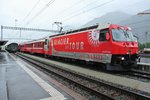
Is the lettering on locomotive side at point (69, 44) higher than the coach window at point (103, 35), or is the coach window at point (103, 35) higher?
the coach window at point (103, 35)

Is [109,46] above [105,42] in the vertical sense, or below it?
below

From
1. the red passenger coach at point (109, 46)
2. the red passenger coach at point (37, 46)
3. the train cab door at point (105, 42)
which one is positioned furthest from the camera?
the red passenger coach at point (37, 46)

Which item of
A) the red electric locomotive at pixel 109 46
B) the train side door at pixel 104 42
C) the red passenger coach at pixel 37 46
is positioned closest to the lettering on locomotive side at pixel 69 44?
the red electric locomotive at pixel 109 46

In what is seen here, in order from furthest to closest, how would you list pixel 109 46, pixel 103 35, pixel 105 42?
pixel 103 35
pixel 105 42
pixel 109 46

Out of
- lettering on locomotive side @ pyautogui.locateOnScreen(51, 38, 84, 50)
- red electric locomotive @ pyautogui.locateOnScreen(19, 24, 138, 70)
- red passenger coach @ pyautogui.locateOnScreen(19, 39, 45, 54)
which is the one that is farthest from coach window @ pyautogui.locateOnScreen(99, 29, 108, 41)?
red passenger coach @ pyautogui.locateOnScreen(19, 39, 45, 54)

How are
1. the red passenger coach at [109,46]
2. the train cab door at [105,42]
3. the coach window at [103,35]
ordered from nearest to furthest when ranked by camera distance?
the red passenger coach at [109,46], the train cab door at [105,42], the coach window at [103,35]

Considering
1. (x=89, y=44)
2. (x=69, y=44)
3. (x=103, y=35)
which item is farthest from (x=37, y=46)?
(x=103, y=35)

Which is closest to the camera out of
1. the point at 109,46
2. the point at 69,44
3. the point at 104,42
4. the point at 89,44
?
the point at 109,46

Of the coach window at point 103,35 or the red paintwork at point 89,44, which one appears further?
the coach window at point 103,35

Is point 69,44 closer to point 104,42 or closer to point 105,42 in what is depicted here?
point 104,42

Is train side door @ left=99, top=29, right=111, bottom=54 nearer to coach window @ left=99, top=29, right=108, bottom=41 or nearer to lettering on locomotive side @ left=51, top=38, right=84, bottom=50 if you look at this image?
coach window @ left=99, top=29, right=108, bottom=41

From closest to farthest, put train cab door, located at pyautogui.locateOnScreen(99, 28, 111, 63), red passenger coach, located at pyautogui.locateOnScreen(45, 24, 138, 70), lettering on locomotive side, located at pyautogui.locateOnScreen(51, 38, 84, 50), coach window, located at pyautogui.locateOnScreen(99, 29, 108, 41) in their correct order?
red passenger coach, located at pyautogui.locateOnScreen(45, 24, 138, 70) < train cab door, located at pyautogui.locateOnScreen(99, 28, 111, 63) < coach window, located at pyautogui.locateOnScreen(99, 29, 108, 41) < lettering on locomotive side, located at pyautogui.locateOnScreen(51, 38, 84, 50)

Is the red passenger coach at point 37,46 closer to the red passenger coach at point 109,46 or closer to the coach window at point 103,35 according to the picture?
the red passenger coach at point 109,46

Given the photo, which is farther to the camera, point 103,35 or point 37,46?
point 37,46
